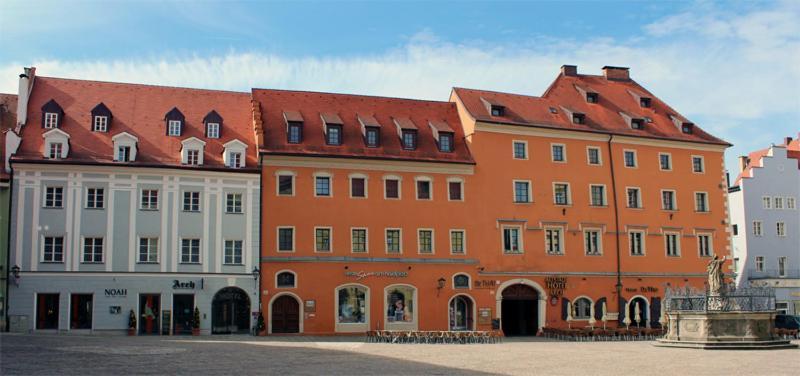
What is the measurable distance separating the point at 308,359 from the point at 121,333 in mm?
18942

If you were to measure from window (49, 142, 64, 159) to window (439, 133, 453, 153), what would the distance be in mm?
20547

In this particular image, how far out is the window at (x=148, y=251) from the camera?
4534cm

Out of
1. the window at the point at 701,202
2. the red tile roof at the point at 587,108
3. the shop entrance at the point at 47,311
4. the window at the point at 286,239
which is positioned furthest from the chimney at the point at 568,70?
the shop entrance at the point at 47,311

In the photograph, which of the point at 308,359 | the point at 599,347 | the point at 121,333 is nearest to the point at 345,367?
the point at 308,359

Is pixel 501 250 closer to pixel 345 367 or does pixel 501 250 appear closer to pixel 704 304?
pixel 704 304

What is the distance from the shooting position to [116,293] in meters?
44.5

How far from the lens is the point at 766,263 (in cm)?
6681

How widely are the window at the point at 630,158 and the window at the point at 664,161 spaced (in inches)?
74.5

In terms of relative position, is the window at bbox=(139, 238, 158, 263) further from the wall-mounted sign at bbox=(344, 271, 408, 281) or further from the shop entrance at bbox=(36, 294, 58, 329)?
the wall-mounted sign at bbox=(344, 271, 408, 281)

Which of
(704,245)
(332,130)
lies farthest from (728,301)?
(332,130)

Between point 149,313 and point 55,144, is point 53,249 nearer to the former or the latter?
point 55,144

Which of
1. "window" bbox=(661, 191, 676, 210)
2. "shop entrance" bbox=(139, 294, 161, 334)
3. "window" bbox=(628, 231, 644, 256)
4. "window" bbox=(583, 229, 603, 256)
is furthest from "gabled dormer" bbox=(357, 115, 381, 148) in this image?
"window" bbox=(661, 191, 676, 210)

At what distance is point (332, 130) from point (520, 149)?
37.2 feet

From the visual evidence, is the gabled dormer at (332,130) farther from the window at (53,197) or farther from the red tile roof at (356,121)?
the window at (53,197)
